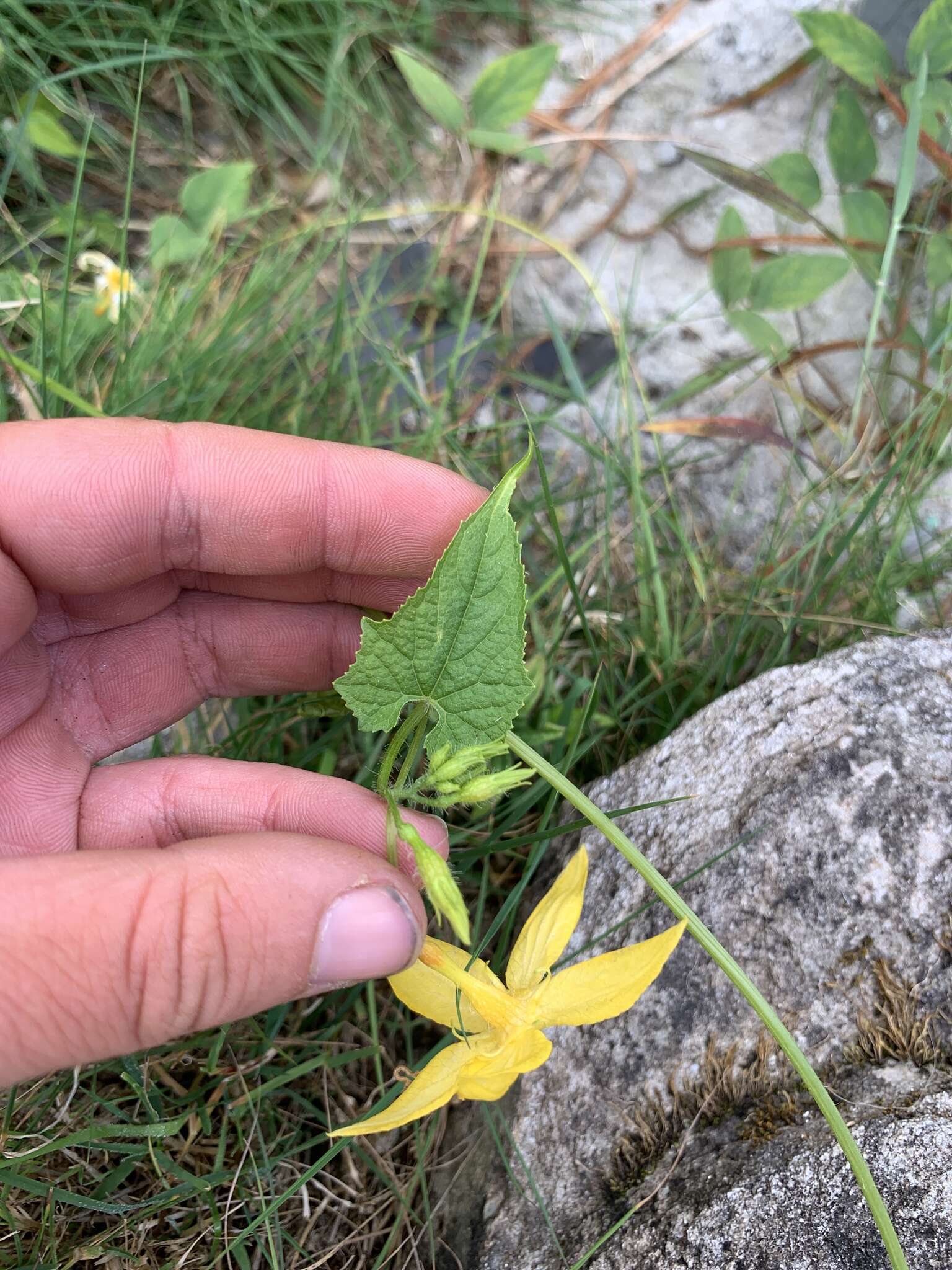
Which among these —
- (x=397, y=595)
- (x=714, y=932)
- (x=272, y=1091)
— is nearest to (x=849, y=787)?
(x=714, y=932)

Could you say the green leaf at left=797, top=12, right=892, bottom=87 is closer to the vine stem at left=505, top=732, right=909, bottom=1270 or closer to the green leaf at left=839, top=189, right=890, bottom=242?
the green leaf at left=839, top=189, right=890, bottom=242

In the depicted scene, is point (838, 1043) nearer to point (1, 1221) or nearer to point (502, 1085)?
point (502, 1085)

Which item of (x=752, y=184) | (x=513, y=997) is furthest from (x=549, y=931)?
(x=752, y=184)

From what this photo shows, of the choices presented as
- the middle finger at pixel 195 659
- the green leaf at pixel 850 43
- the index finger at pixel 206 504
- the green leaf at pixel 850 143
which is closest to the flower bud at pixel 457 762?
the index finger at pixel 206 504

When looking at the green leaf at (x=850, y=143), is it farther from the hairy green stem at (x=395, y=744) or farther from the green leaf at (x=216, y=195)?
the hairy green stem at (x=395, y=744)

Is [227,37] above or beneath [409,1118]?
above

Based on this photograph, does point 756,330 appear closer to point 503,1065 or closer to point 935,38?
point 935,38
